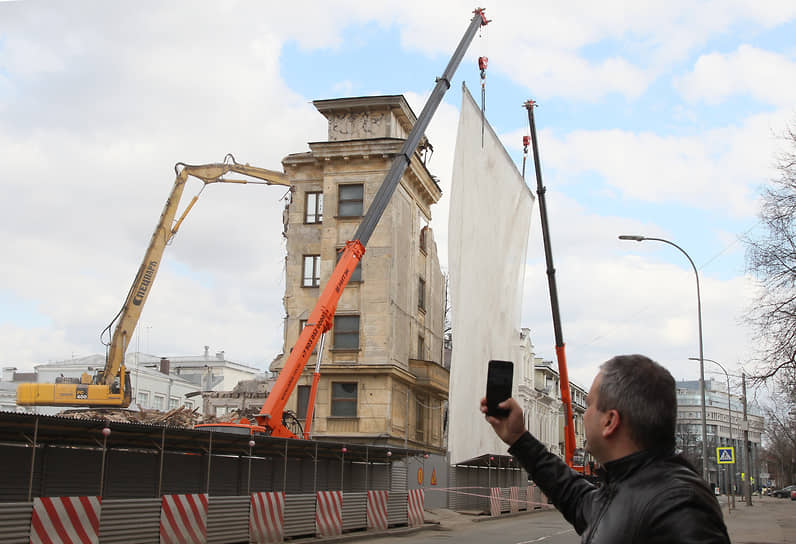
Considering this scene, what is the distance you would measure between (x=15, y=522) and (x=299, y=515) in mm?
9551

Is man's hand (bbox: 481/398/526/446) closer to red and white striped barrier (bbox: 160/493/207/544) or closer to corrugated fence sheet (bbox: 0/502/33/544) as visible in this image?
corrugated fence sheet (bbox: 0/502/33/544)

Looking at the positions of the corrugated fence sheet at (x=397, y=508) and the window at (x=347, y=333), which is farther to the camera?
the window at (x=347, y=333)

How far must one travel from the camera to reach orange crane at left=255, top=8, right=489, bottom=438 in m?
24.0

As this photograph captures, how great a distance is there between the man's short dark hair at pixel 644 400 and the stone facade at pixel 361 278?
38.9 meters

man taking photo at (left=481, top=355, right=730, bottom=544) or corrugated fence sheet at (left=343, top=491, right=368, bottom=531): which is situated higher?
man taking photo at (left=481, top=355, right=730, bottom=544)

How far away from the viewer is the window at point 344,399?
4275 centimetres

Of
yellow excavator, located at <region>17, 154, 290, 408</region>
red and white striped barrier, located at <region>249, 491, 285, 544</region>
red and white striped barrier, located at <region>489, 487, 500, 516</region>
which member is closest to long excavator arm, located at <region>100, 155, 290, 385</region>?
yellow excavator, located at <region>17, 154, 290, 408</region>

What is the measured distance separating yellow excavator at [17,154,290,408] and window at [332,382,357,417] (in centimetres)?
977

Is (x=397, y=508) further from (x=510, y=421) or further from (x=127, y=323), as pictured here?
(x=510, y=421)

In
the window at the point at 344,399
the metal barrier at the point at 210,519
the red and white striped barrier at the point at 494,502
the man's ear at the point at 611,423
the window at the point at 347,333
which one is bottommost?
the red and white striped barrier at the point at 494,502

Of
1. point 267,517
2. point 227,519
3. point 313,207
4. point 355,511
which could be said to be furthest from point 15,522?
point 313,207

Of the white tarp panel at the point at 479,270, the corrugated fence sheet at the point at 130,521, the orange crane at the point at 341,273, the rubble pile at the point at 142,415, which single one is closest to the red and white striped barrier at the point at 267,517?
the orange crane at the point at 341,273

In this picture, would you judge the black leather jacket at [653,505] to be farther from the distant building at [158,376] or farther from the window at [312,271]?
the distant building at [158,376]

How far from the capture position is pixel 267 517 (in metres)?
20.9
